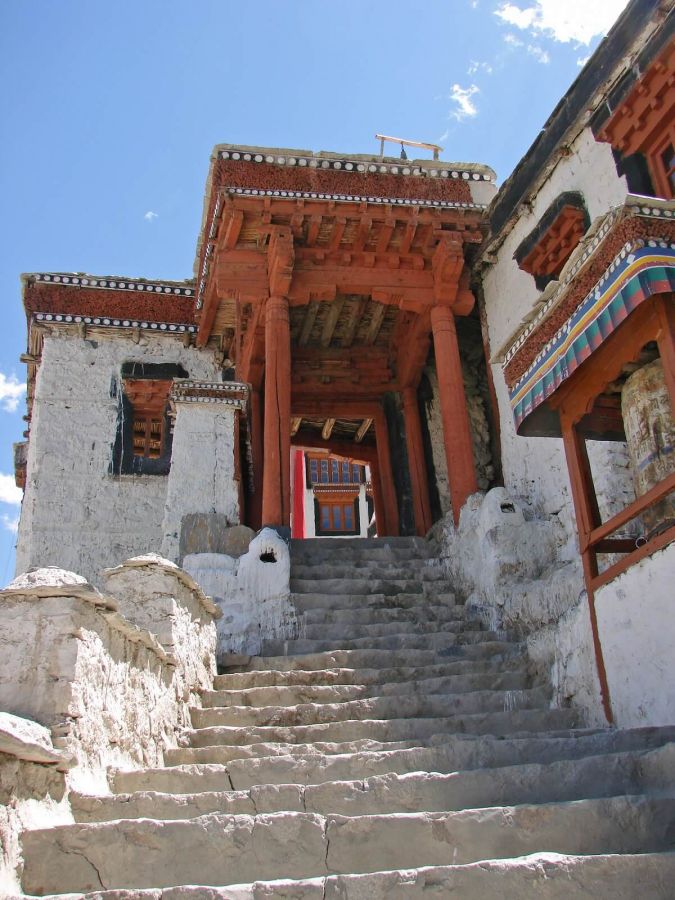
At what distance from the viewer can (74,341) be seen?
484 inches

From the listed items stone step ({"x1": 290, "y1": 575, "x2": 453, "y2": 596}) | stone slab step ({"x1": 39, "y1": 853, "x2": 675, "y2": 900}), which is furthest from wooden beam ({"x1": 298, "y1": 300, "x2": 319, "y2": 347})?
stone slab step ({"x1": 39, "y1": 853, "x2": 675, "y2": 900})

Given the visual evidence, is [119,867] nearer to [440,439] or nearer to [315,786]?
[315,786]

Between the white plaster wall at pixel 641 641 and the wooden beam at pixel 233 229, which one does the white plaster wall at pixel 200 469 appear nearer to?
the wooden beam at pixel 233 229

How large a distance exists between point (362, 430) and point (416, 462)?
10.0 ft

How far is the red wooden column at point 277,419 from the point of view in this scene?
29.2 feet

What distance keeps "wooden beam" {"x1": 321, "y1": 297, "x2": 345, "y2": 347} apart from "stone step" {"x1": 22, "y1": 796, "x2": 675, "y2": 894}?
8.88 m

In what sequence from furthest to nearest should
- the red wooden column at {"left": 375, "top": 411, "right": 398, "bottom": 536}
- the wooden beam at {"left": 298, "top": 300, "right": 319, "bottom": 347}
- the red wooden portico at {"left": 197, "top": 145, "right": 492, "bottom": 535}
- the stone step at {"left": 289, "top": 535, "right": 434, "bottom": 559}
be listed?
1. the red wooden column at {"left": 375, "top": 411, "right": 398, "bottom": 536}
2. the wooden beam at {"left": 298, "top": 300, "right": 319, "bottom": 347}
3. the red wooden portico at {"left": 197, "top": 145, "right": 492, "bottom": 535}
4. the stone step at {"left": 289, "top": 535, "right": 434, "bottom": 559}

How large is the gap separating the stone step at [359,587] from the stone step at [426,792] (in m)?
4.10

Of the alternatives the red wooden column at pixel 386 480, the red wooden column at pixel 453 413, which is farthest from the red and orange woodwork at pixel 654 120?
the red wooden column at pixel 386 480

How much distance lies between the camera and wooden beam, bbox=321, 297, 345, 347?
1160cm

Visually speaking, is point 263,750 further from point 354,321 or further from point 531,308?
point 354,321

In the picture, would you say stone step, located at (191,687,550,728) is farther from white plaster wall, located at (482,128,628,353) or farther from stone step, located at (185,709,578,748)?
white plaster wall, located at (482,128,628,353)

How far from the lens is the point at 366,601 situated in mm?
Result: 7629

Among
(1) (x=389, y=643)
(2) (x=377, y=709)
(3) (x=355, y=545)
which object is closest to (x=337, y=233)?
(3) (x=355, y=545)
